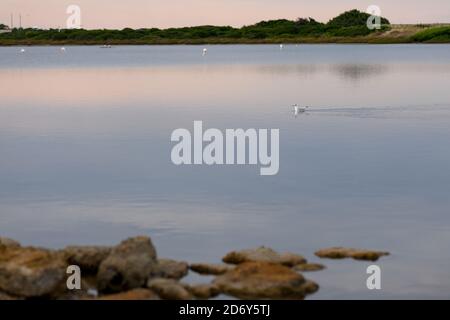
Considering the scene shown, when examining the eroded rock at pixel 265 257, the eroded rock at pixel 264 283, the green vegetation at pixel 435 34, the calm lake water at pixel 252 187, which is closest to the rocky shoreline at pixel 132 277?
the eroded rock at pixel 264 283

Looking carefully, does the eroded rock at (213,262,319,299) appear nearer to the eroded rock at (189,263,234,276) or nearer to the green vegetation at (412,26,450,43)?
the eroded rock at (189,263,234,276)

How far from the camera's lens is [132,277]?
16.0 meters

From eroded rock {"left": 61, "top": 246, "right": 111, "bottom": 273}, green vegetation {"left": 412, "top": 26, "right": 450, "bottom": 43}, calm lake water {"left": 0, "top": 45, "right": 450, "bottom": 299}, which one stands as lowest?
calm lake water {"left": 0, "top": 45, "right": 450, "bottom": 299}

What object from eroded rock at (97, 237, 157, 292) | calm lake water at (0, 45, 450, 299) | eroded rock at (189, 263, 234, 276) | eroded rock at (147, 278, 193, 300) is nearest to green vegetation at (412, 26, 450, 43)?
calm lake water at (0, 45, 450, 299)

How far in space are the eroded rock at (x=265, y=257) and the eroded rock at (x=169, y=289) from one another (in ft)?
7.46

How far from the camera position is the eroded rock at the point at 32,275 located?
1540 cm

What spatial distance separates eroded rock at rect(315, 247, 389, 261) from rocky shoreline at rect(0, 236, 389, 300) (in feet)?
3.46

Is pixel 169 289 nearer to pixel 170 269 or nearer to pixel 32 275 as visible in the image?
pixel 170 269

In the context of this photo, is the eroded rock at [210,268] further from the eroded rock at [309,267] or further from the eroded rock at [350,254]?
the eroded rock at [350,254]

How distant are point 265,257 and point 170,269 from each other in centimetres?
187

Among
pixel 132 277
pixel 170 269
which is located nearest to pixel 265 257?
pixel 170 269

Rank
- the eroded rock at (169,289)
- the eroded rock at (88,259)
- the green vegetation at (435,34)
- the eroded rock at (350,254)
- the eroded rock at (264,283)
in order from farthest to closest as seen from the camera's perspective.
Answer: the green vegetation at (435,34)
the eroded rock at (350,254)
the eroded rock at (88,259)
the eroded rock at (264,283)
the eroded rock at (169,289)

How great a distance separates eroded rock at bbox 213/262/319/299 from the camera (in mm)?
15805
